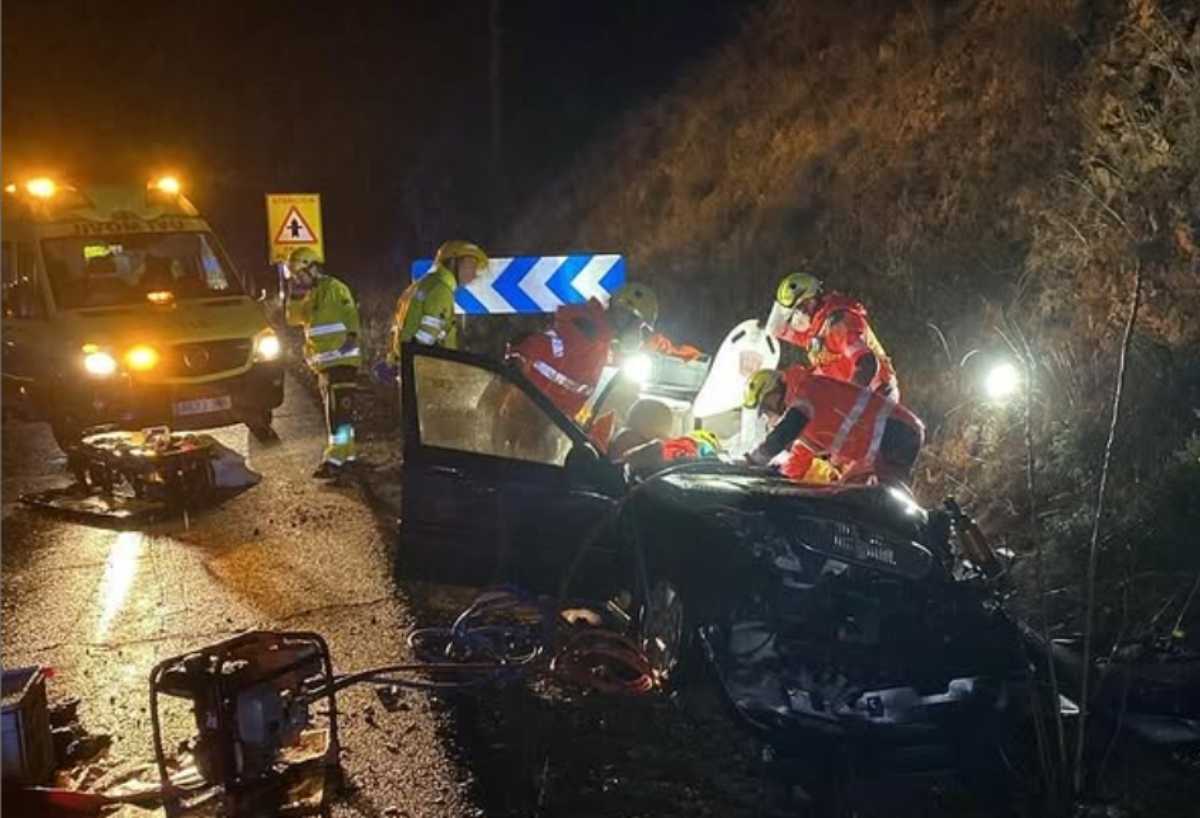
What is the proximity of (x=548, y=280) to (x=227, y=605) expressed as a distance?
15.4ft

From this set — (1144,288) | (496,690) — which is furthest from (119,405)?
(1144,288)

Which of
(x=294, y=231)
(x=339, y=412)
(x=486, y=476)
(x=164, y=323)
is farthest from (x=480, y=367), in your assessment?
(x=294, y=231)

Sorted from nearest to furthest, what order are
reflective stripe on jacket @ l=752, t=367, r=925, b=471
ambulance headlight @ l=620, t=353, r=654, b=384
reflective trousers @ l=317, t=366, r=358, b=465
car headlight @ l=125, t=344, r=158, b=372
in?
reflective stripe on jacket @ l=752, t=367, r=925, b=471
ambulance headlight @ l=620, t=353, r=654, b=384
reflective trousers @ l=317, t=366, r=358, b=465
car headlight @ l=125, t=344, r=158, b=372

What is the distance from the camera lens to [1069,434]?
7.21 meters

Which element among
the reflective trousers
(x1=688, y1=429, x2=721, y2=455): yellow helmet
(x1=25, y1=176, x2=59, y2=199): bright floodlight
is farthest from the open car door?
(x1=25, y1=176, x2=59, y2=199): bright floodlight

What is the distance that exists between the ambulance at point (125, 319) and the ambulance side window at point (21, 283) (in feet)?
0.05

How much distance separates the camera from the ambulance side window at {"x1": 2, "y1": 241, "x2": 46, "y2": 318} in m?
10.6

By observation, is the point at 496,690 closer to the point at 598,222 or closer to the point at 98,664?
the point at 98,664

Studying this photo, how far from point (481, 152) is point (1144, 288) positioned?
17569 millimetres

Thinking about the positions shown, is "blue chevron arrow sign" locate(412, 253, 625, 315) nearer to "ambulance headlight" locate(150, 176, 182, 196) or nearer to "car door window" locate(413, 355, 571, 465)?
"ambulance headlight" locate(150, 176, 182, 196)

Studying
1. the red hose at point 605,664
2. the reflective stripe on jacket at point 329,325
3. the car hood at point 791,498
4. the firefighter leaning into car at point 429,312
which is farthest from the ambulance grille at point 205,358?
the car hood at point 791,498

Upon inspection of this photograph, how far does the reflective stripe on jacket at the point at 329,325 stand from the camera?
977cm

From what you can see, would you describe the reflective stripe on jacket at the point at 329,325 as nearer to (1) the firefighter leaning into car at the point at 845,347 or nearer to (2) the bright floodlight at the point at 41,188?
(2) the bright floodlight at the point at 41,188

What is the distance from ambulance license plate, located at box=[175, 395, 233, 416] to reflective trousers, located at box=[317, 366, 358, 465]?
1415 mm
